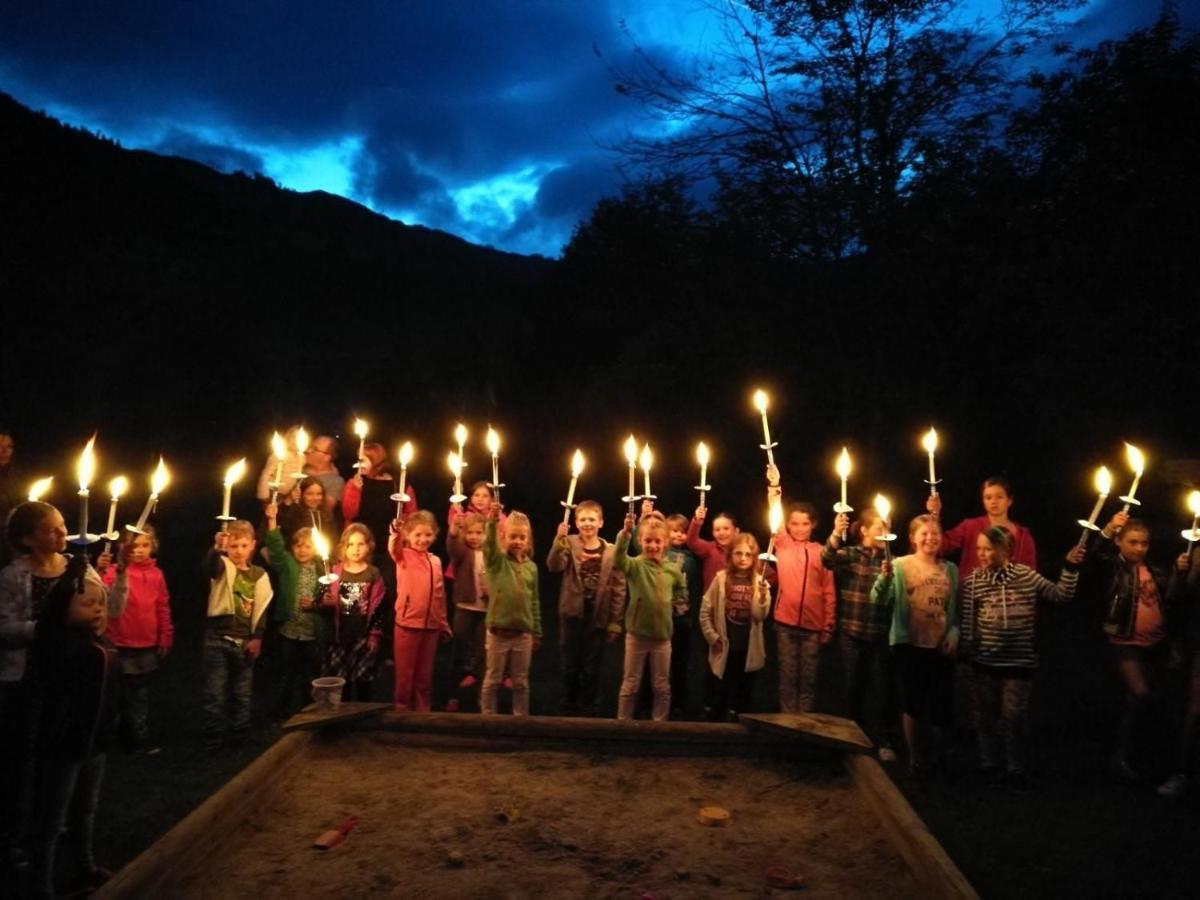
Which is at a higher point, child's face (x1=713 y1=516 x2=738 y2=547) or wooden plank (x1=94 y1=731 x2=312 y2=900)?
child's face (x1=713 y1=516 x2=738 y2=547)

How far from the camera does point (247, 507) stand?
1736 cm

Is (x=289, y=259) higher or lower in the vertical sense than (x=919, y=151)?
higher

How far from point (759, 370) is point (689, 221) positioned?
2603mm

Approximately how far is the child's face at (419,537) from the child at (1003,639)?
4.08 m

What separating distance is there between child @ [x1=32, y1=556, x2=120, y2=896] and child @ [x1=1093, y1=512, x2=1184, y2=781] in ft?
19.8

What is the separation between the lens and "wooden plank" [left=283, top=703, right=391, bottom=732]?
492 centimetres

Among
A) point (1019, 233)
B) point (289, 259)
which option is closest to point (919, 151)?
point (1019, 233)

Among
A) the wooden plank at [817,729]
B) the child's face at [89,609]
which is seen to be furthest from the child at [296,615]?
the wooden plank at [817,729]

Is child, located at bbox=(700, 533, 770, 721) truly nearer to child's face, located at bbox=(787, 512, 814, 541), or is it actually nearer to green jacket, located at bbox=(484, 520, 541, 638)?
child's face, located at bbox=(787, 512, 814, 541)

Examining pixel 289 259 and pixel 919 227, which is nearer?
pixel 919 227

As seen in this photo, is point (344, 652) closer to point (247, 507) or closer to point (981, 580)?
point (981, 580)

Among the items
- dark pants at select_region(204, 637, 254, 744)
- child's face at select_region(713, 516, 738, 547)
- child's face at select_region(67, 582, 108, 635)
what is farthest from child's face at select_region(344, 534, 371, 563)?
child's face at select_region(713, 516, 738, 547)

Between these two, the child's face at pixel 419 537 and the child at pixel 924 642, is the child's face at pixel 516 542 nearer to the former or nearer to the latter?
the child's face at pixel 419 537

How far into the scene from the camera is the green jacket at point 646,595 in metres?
6.63
